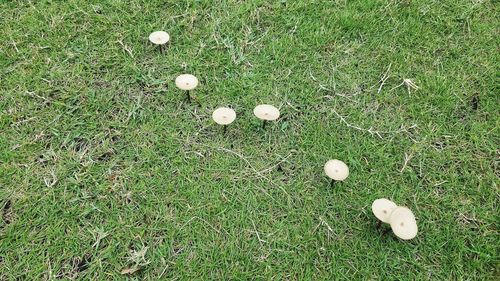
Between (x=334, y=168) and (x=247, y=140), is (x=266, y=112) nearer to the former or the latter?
(x=247, y=140)

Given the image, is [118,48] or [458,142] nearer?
[458,142]

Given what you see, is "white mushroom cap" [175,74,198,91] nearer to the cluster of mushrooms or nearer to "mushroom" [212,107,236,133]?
the cluster of mushrooms

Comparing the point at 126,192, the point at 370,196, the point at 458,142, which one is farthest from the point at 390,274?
the point at 126,192

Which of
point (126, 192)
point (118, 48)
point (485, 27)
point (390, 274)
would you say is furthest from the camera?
point (485, 27)

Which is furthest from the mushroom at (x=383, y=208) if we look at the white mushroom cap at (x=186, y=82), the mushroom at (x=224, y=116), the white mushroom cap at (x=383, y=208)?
the white mushroom cap at (x=186, y=82)

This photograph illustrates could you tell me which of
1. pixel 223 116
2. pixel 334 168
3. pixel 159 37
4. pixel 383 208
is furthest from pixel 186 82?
pixel 383 208

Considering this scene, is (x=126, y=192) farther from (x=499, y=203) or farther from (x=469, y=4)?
(x=469, y=4)

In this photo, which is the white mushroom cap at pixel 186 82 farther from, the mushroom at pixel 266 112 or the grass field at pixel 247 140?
the mushroom at pixel 266 112

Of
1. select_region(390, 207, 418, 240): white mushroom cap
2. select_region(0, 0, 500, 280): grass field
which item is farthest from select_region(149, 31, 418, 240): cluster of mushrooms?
select_region(0, 0, 500, 280): grass field
